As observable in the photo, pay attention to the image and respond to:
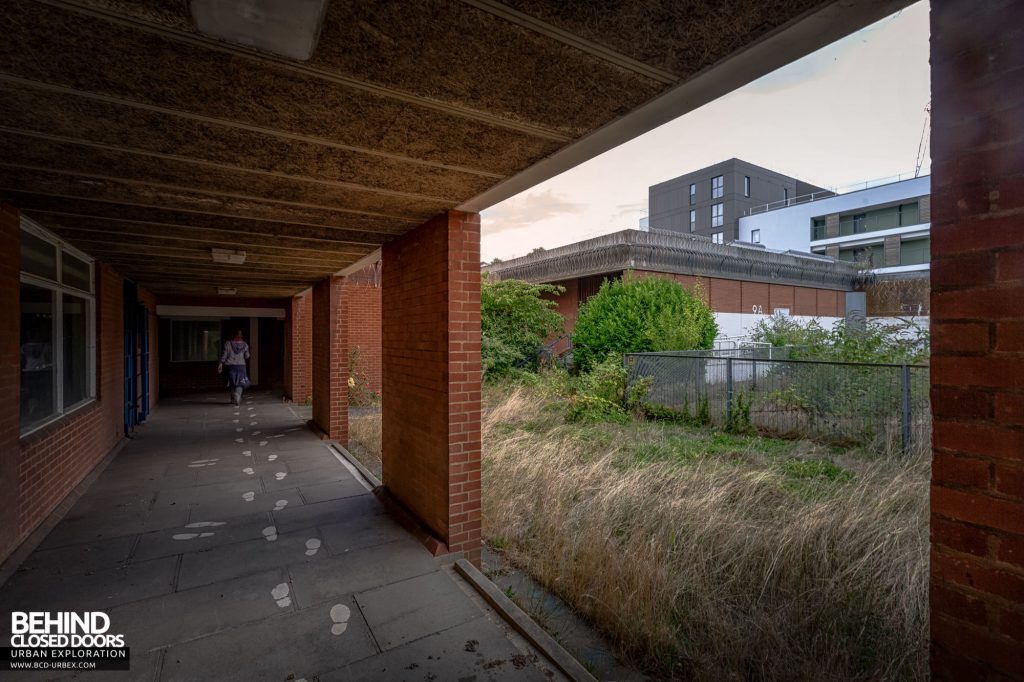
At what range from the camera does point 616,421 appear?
28.5 ft

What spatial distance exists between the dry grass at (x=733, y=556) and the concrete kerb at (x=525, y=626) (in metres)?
0.40

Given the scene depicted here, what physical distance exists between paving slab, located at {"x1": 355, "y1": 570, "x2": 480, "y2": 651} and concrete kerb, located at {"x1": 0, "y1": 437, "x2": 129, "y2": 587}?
8.20ft

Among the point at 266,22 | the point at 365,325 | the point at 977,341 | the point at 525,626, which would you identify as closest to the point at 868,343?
the point at 525,626

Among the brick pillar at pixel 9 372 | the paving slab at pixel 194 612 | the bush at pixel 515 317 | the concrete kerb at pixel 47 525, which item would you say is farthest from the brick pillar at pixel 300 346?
the paving slab at pixel 194 612

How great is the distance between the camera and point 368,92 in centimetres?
199

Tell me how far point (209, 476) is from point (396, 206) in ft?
14.0

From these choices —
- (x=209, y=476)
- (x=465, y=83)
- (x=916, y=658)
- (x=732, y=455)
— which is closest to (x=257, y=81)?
(x=465, y=83)

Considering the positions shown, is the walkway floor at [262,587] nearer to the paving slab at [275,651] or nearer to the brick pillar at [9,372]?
the paving slab at [275,651]

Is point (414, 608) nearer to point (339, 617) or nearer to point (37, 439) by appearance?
point (339, 617)

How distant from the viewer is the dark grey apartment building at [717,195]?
42.8 m

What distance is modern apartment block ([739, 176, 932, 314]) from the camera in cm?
3177

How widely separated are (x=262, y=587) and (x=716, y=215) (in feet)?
156

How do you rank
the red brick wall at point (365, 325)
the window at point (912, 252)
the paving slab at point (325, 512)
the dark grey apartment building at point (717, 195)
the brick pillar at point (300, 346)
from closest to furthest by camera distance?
the paving slab at point (325, 512), the brick pillar at point (300, 346), the red brick wall at point (365, 325), the window at point (912, 252), the dark grey apartment building at point (717, 195)

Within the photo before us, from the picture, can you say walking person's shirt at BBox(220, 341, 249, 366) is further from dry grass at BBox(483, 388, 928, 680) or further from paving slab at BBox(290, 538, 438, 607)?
paving slab at BBox(290, 538, 438, 607)
